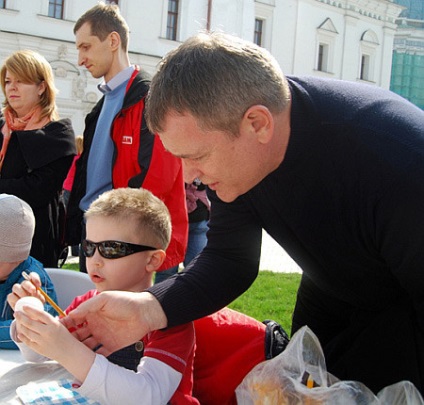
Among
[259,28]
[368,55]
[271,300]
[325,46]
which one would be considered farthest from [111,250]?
[368,55]

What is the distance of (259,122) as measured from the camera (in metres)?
1.43

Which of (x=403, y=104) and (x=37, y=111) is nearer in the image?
(x=403, y=104)

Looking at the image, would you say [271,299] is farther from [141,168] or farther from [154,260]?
[154,260]

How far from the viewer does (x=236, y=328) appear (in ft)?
6.29

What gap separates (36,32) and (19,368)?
1847 centimetres

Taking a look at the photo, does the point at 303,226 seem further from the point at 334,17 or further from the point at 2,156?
the point at 334,17

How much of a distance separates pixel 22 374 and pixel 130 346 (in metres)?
0.29

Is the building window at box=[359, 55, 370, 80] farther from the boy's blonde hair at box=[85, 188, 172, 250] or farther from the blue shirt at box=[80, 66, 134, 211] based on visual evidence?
the boy's blonde hair at box=[85, 188, 172, 250]

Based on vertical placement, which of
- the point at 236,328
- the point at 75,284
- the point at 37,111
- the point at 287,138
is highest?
the point at 287,138

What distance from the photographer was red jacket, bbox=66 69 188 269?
3.12 m

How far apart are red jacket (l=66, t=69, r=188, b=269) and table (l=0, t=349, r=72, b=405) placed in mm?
1341

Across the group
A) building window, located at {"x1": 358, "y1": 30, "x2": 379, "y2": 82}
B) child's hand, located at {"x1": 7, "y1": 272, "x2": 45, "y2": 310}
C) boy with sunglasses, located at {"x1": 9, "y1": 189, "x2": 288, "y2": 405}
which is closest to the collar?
boy with sunglasses, located at {"x1": 9, "y1": 189, "x2": 288, "y2": 405}

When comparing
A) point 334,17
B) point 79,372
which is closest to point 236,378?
point 79,372

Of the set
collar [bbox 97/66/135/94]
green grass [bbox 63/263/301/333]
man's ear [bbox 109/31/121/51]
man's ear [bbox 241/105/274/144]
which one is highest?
man's ear [bbox 109/31/121/51]
